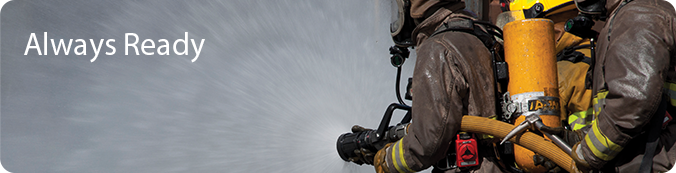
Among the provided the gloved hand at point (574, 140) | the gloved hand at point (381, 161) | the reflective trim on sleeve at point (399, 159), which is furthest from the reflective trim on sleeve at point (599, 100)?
the gloved hand at point (381, 161)

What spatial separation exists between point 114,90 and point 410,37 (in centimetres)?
388

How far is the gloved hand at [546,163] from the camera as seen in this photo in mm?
2914

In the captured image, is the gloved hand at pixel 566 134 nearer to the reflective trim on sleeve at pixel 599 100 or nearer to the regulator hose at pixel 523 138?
the regulator hose at pixel 523 138

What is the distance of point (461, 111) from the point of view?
3123 millimetres

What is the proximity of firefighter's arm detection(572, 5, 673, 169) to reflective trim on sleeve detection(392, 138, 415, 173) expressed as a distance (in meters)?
1.07

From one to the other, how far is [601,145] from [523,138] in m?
0.43

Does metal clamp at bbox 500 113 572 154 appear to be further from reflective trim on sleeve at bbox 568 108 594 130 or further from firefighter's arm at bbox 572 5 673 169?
reflective trim on sleeve at bbox 568 108 594 130

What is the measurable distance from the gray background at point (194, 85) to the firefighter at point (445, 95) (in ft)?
8.63

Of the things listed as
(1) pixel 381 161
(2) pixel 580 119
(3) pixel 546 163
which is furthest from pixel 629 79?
(1) pixel 381 161

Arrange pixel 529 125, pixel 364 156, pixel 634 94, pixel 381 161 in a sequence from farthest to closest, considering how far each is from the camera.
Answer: pixel 364 156, pixel 381 161, pixel 529 125, pixel 634 94

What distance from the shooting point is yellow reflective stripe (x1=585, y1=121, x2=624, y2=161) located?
249 cm

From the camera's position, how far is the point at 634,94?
7.70 ft

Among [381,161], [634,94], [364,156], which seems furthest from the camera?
[364,156]

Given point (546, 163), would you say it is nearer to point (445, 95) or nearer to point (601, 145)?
point (601, 145)
